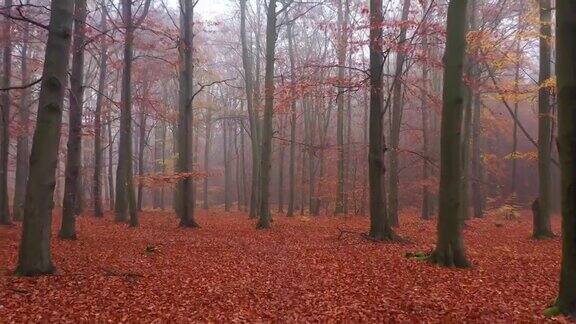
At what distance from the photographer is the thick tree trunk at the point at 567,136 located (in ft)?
16.8

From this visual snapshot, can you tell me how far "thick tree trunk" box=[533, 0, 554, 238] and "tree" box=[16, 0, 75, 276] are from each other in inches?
499

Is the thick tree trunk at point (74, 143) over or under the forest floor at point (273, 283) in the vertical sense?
over

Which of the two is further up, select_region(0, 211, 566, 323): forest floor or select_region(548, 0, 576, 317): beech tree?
select_region(548, 0, 576, 317): beech tree

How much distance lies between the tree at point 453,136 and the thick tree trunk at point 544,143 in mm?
6325

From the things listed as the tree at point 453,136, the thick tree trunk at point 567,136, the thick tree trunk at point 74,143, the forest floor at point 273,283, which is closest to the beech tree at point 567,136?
the thick tree trunk at point 567,136

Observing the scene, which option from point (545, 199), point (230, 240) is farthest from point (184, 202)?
point (545, 199)

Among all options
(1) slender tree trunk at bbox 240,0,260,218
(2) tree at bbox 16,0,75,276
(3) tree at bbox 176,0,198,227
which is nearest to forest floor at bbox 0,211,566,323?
(2) tree at bbox 16,0,75,276

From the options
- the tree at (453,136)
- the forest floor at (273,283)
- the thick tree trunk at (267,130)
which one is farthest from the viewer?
the thick tree trunk at (267,130)

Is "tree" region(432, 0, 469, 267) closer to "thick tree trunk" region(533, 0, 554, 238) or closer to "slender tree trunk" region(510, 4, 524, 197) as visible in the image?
"slender tree trunk" region(510, 4, 524, 197)

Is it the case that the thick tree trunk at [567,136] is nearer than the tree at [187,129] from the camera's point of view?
Yes

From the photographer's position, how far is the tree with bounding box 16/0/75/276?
676 cm

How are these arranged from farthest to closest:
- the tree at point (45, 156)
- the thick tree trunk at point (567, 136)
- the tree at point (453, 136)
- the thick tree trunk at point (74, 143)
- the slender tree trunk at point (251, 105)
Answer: the slender tree trunk at point (251, 105), the thick tree trunk at point (74, 143), the tree at point (453, 136), the tree at point (45, 156), the thick tree trunk at point (567, 136)

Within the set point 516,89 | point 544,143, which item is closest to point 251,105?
point 516,89

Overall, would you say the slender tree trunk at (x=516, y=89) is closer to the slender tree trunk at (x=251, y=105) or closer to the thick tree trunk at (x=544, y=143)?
the thick tree trunk at (x=544, y=143)
